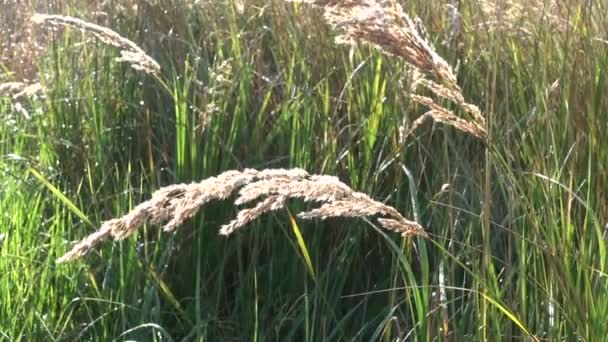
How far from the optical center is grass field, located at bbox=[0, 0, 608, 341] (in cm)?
189

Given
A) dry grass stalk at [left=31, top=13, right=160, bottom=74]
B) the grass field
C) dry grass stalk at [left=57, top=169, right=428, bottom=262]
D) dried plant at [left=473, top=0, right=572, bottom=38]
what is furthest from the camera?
dried plant at [left=473, top=0, right=572, bottom=38]

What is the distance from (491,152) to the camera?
156 cm

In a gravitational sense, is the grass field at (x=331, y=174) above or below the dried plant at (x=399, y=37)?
below

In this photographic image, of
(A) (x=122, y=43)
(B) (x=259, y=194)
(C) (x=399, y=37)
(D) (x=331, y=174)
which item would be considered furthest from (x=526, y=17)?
(B) (x=259, y=194)

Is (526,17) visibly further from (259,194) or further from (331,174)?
(259,194)

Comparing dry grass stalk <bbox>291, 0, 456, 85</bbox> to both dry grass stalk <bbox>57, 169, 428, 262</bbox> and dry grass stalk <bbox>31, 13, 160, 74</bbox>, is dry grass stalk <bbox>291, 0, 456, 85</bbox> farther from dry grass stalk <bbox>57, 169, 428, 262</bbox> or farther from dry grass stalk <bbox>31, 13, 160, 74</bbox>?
dry grass stalk <bbox>31, 13, 160, 74</bbox>

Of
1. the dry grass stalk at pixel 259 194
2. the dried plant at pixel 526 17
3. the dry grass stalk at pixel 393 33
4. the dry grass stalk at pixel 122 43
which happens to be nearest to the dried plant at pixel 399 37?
the dry grass stalk at pixel 393 33

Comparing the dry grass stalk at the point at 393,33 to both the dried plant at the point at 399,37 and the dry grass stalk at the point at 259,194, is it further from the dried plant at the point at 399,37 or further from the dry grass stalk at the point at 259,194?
the dry grass stalk at the point at 259,194

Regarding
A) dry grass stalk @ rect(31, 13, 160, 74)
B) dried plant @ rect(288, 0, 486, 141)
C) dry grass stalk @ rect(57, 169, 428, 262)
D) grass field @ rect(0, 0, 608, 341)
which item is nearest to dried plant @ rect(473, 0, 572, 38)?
grass field @ rect(0, 0, 608, 341)

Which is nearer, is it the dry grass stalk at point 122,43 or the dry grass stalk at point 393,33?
the dry grass stalk at point 393,33

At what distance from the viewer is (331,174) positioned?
8.53 ft

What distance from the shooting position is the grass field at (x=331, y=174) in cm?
189

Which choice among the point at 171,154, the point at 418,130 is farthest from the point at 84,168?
the point at 418,130

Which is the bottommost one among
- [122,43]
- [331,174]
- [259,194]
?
[331,174]
